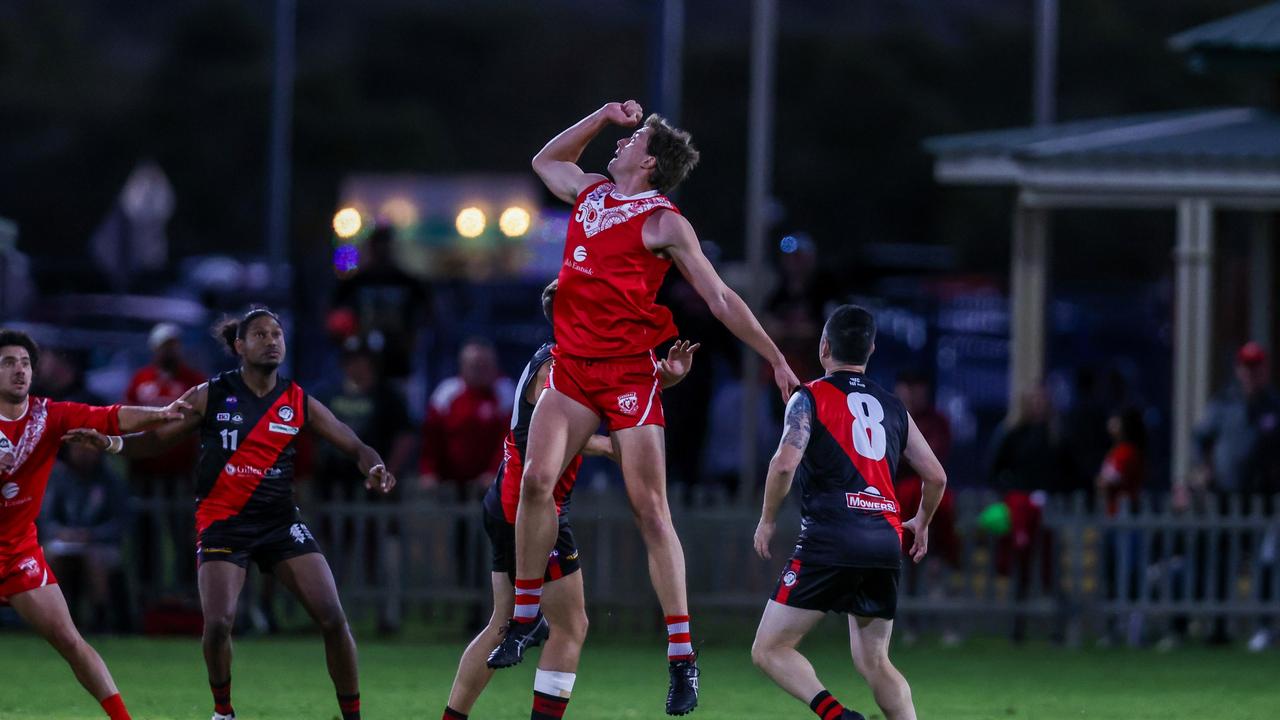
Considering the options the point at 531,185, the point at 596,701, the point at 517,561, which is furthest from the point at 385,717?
the point at 531,185

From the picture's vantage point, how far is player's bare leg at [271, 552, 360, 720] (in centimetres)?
1023

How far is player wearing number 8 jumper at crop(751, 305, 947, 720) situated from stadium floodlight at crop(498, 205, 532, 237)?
35.6 feet

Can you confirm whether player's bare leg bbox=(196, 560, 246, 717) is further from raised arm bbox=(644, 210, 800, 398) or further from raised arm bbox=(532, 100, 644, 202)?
raised arm bbox=(644, 210, 800, 398)

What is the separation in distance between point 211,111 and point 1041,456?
206ft

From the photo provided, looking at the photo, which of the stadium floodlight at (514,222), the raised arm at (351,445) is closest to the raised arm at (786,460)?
the raised arm at (351,445)

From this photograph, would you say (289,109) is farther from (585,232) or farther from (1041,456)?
(585,232)

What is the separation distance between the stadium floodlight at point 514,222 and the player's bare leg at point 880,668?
11.0 meters

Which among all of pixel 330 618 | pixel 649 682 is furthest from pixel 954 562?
pixel 330 618

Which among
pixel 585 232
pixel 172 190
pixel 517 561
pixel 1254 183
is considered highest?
pixel 172 190

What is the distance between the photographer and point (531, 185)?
49906 millimetres

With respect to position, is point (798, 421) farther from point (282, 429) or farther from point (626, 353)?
point (282, 429)

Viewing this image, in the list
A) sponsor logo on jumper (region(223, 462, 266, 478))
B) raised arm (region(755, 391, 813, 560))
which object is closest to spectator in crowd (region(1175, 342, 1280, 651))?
raised arm (region(755, 391, 813, 560))

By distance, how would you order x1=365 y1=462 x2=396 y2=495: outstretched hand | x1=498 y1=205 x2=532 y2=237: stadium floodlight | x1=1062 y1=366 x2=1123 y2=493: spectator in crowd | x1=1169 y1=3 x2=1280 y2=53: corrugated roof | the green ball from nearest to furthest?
x1=365 y1=462 x2=396 y2=495: outstretched hand < the green ball < x1=1062 y1=366 x2=1123 y2=493: spectator in crowd < x1=498 y1=205 x2=532 y2=237: stadium floodlight < x1=1169 y1=3 x2=1280 y2=53: corrugated roof

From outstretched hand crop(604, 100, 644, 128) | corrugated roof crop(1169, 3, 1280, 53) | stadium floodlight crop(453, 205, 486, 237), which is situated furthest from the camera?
stadium floodlight crop(453, 205, 486, 237)
